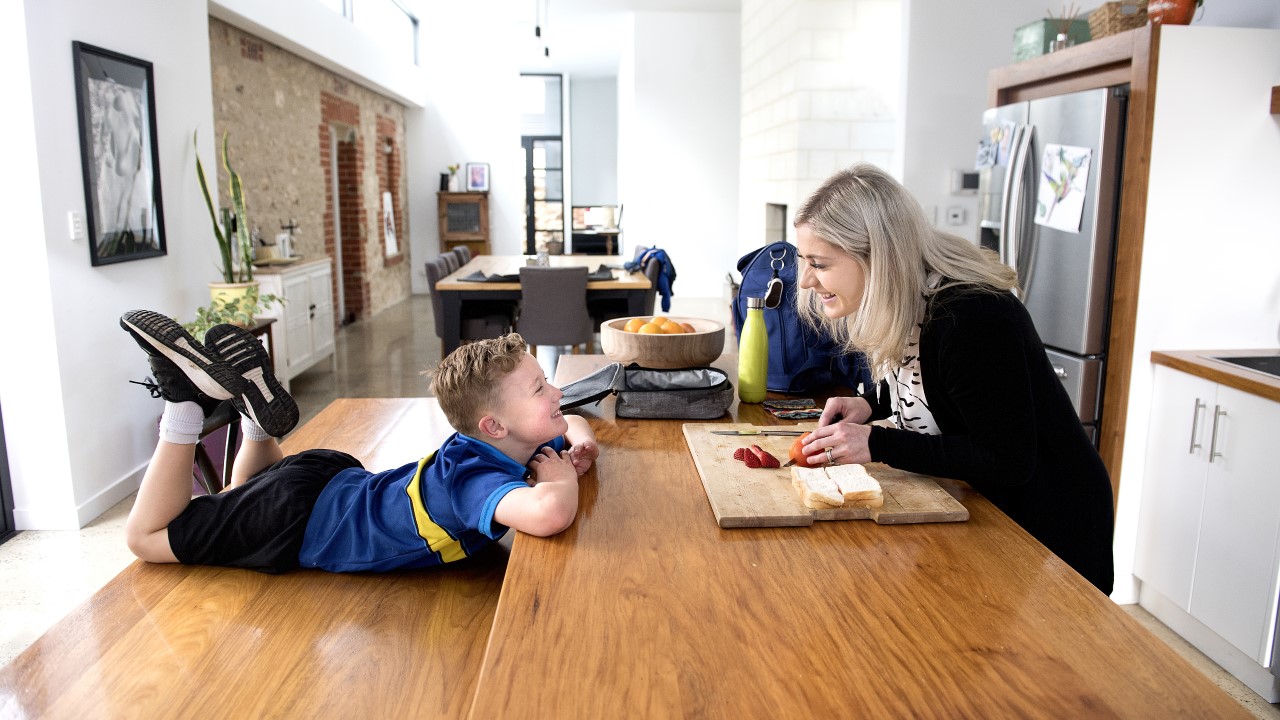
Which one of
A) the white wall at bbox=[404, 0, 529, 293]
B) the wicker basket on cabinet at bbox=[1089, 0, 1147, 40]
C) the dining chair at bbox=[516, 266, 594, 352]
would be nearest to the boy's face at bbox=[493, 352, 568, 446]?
the wicker basket on cabinet at bbox=[1089, 0, 1147, 40]

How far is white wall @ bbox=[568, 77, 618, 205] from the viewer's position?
1585cm

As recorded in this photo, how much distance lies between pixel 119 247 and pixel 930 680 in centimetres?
389

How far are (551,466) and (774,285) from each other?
2.83ft

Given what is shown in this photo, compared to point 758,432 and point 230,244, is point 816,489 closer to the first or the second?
point 758,432

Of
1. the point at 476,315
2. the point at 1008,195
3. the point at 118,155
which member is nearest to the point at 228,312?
the point at 118,155

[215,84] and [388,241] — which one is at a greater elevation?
[215,84]

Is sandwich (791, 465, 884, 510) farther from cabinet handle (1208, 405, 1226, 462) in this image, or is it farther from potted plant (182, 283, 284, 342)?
potted plant (182, 283, 284, 342)

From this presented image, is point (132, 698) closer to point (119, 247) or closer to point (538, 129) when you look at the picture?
point (119, 247)

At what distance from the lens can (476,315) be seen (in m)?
5.90

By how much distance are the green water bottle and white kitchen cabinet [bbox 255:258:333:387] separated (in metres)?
3.87

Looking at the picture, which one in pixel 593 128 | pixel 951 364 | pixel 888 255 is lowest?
pixel 951 364

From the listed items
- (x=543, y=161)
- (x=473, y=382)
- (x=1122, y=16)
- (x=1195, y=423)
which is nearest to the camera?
(x=473, y=382)

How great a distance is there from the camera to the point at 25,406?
3445mm

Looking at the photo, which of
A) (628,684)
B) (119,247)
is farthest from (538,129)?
(628,684)
